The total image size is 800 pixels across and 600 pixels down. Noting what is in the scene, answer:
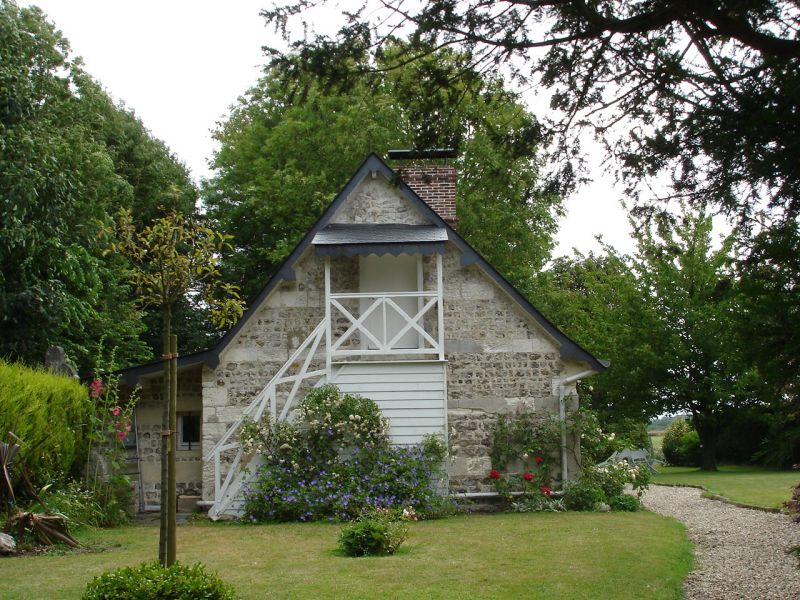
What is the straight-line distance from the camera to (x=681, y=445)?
29.8 metres

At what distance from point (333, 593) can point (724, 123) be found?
432 cm

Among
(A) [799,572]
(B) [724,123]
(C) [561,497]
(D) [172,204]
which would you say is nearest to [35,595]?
(B) [724,123]

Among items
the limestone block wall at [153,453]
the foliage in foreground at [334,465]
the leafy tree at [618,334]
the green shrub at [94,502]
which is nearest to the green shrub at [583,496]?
the foliage in foreground at [334,465]

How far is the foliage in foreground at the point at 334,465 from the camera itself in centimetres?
1233

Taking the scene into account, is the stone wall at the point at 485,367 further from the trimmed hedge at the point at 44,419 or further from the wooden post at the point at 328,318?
the trimmed hedge at the point at 44,419

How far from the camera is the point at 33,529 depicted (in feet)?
29.7

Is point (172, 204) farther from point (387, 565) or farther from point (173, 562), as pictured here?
point (173, 562)

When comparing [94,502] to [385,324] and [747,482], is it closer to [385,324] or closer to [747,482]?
[385,324]

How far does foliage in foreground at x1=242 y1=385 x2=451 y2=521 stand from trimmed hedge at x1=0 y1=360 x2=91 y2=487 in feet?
7.77

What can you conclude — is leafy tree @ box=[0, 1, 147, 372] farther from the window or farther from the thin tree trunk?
the thin tree trunk

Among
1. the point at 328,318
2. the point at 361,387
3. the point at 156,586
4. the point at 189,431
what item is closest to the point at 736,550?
the point at 361,387

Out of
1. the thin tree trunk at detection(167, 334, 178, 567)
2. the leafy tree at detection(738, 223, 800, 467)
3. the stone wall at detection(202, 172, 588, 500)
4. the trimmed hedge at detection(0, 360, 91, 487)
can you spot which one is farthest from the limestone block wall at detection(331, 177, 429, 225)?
the leafy tree at detection(738, 223, 800, 467)

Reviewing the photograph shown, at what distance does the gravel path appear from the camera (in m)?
7.49

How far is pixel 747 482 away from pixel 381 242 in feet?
35.5
